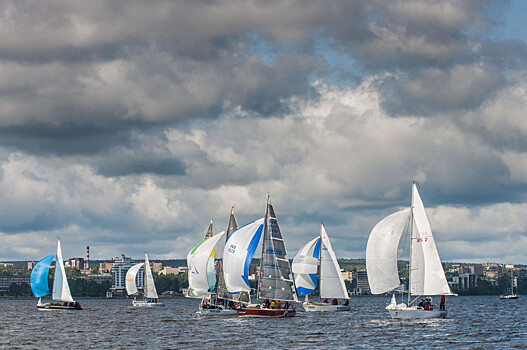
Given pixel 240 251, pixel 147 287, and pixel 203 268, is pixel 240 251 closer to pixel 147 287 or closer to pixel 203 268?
pixel 203 268

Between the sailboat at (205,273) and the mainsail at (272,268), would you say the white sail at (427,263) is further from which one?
the sailboat at (205,273)

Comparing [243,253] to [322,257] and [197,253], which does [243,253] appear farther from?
[322,257]

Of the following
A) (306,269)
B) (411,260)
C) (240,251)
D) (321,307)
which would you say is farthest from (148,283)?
(411,260)

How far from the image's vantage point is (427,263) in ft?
257

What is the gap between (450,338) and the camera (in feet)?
208

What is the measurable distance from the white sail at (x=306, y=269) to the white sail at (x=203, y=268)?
16.9 metres

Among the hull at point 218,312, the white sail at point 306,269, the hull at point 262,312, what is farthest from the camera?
the white sail at point 306,269

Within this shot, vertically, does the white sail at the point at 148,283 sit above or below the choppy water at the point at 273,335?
above

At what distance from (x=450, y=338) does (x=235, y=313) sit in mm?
35122

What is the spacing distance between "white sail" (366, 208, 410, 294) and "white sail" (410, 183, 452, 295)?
1884 mm

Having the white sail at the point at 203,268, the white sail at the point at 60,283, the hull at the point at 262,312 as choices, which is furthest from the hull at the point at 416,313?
the white sail at the point at 60,283

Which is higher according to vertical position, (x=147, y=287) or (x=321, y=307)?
(x=147, y=287)

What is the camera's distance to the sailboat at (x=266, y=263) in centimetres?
8156

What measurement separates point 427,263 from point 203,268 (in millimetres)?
29635
